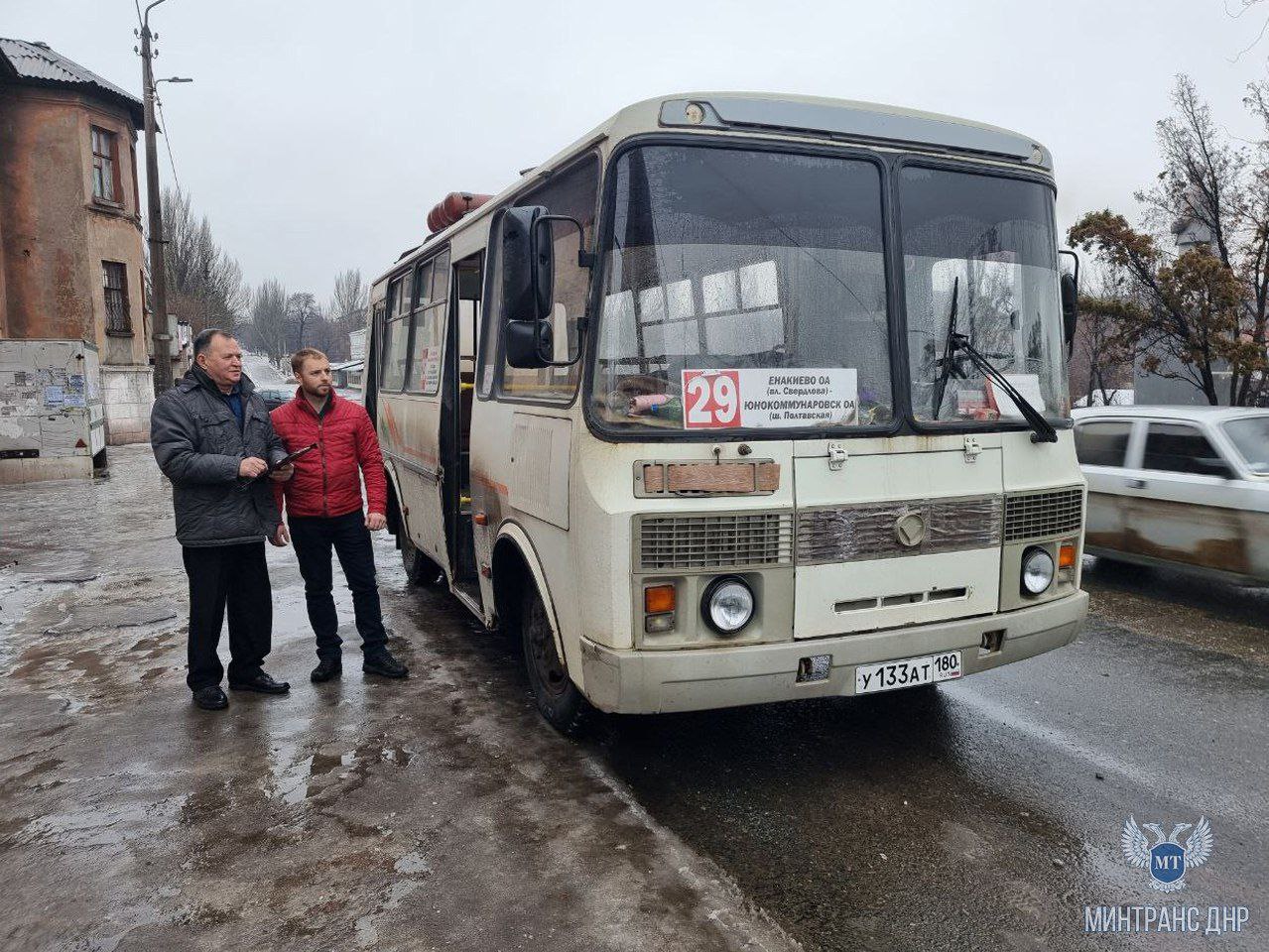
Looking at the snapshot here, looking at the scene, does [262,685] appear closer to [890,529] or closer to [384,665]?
[384,665]

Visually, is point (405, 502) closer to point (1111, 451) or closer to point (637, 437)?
point (637, 437)

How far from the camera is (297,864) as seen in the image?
3.56m

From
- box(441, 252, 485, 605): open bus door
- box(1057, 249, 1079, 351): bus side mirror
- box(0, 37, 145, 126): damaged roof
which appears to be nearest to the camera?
box(1057, 249, 1079, 351): bus side mirror

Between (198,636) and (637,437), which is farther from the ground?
(637,437)

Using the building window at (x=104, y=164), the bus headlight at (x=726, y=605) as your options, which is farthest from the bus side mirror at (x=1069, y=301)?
the building window at (x=104, y=164)

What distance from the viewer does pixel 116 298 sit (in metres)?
29.3

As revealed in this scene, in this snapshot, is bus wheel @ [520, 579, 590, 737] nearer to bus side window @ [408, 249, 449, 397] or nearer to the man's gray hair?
bus side window @ [408, 249, 449, 397]

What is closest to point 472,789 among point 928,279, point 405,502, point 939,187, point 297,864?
point 297,864

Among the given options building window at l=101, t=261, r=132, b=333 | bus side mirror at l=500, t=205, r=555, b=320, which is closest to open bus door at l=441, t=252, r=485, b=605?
bus side mirror at l=500, t=205, r=555, b=320

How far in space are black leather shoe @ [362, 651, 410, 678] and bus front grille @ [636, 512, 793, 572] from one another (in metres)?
2.69

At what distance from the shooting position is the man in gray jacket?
4980mm

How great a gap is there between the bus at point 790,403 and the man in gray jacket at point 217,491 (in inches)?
68.0

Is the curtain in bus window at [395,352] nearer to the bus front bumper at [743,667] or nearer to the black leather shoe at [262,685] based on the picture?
the black leather shoe at [262,685]

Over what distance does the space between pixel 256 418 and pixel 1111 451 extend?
6911 mm
